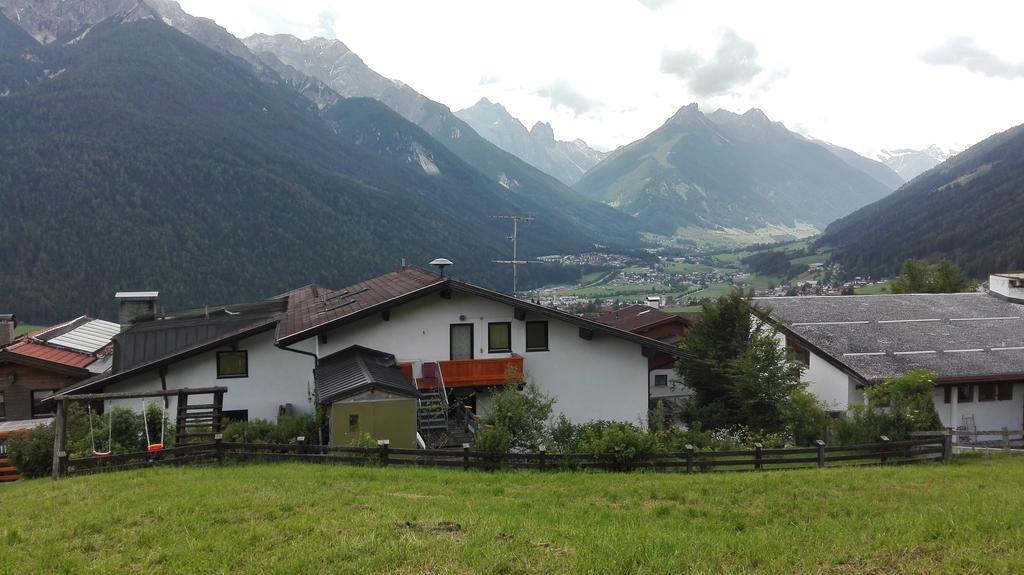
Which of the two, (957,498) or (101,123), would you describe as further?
(101,123)

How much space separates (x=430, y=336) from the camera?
26281mm

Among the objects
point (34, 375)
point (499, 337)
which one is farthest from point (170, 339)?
point (499, 337)

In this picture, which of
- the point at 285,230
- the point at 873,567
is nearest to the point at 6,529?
the point at 873,567

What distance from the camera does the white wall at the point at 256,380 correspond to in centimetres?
2608

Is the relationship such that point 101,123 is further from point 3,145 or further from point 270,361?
point 270,361

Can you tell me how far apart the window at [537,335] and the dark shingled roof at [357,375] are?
5.43m

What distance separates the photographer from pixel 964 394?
3469 cm

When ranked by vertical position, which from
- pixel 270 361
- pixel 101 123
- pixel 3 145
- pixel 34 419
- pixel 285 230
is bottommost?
pixel 34 419

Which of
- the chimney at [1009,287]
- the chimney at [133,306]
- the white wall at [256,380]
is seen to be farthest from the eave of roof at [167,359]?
the chimney at [1009,287]

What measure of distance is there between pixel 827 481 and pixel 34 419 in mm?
33648

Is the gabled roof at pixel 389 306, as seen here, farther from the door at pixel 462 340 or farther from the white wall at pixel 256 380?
the door at pixel 462 340

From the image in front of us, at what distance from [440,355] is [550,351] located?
446 cm

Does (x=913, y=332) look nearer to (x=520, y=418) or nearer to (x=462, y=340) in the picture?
(x=462, y=340)

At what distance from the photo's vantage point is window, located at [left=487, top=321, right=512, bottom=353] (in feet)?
87.5
